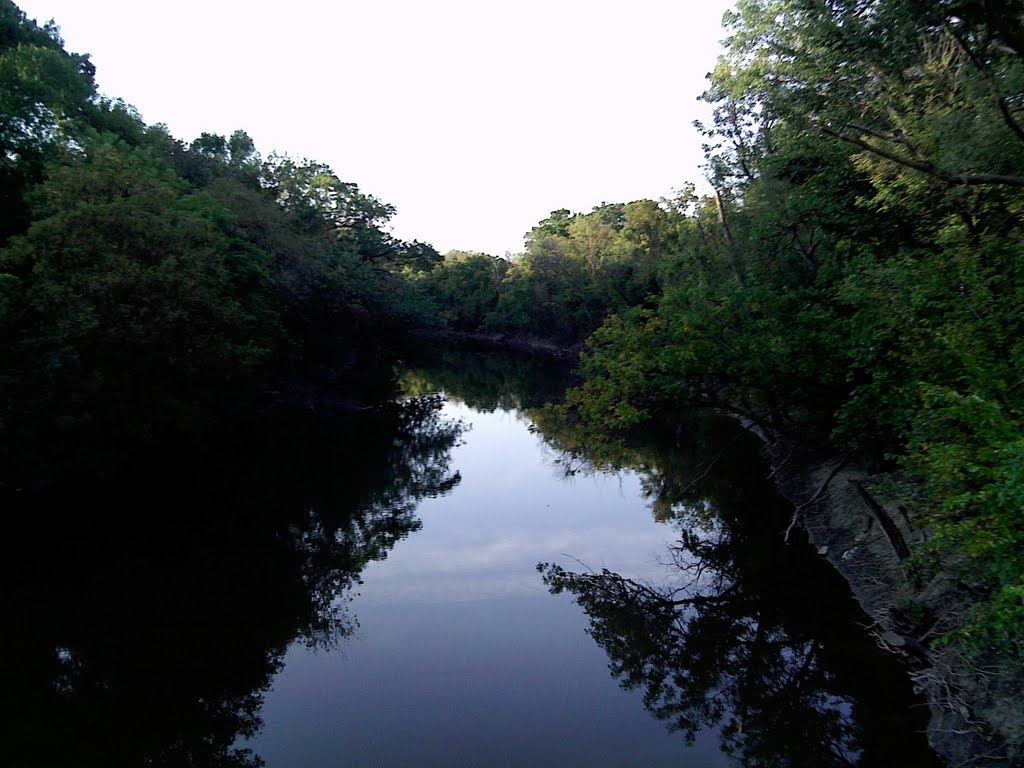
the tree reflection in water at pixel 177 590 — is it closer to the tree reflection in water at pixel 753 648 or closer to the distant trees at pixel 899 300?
the tree reflection in water at pixel 753 648

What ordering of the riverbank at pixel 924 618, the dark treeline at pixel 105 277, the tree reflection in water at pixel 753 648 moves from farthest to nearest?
the dark treeline at pixel 105 277
the tree reflection in water at pixel 753 648
the riverbank at pixel 924 618

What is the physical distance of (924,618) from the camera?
10969mm

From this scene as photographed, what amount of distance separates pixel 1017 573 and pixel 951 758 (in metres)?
3.17

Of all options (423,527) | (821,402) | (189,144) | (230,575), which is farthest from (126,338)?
(189,144)

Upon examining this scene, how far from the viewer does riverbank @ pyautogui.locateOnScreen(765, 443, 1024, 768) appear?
8789 millimetres

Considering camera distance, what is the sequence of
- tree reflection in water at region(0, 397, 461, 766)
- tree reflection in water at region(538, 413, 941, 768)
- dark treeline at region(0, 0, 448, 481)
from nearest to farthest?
tree reflection in water at region(538, 413, 941, 768)
tree reflection in water at region(0, 397, 461, 766)
dark treeline at region(0, 0, 448, 481)

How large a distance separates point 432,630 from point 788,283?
1619 centimetres

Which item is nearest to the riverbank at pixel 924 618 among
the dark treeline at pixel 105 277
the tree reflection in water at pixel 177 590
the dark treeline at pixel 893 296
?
the dark treeline at pixel 893 296

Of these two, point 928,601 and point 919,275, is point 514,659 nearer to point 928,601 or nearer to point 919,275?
point 928,601

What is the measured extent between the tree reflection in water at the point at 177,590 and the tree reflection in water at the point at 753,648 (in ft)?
19.6

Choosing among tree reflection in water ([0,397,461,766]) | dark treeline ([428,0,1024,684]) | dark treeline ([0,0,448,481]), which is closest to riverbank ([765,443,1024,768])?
dark treeline ([428,0,1024,684])

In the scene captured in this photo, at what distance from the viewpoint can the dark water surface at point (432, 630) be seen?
33.4ft

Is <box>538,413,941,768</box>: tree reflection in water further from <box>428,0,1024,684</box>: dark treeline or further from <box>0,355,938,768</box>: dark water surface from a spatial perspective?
<box>428,0,1024,684</box>: dark treeline

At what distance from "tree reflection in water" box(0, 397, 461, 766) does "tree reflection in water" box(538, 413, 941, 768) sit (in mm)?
5969
